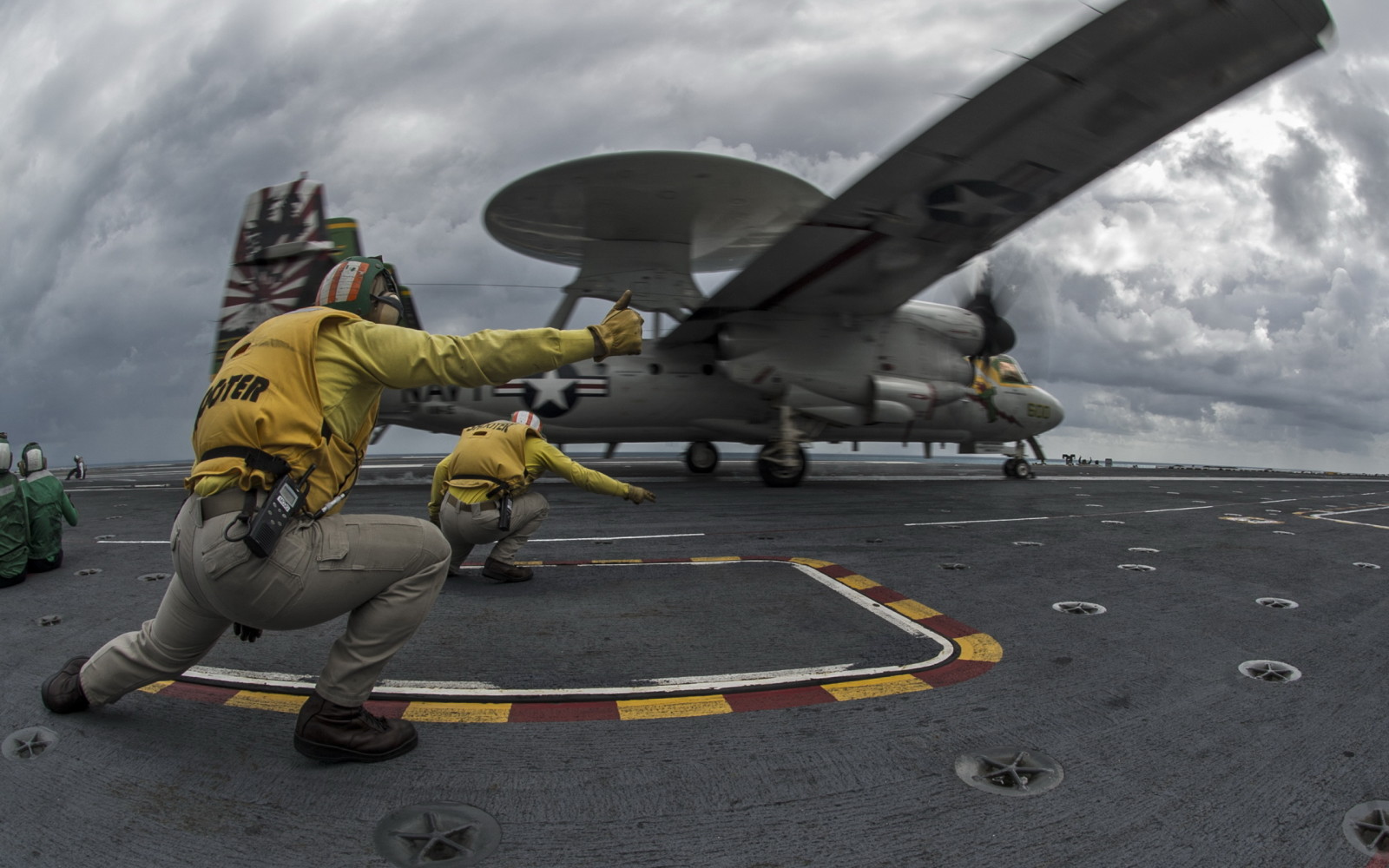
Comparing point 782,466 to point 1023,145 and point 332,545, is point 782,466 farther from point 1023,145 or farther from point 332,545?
point 332,545

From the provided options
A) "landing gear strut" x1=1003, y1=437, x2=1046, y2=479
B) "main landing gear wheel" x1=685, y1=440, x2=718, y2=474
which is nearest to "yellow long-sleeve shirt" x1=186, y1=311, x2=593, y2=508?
"main landing gear wheel" x1=685, y1=440, x2=718, y2=474

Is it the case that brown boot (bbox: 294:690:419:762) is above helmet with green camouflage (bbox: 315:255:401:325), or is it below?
below

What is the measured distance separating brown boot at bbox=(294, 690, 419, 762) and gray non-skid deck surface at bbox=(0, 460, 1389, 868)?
2.1 inches

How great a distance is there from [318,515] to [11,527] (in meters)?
5.29

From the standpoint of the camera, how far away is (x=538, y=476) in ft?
18.7

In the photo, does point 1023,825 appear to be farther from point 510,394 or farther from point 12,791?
point 510,394

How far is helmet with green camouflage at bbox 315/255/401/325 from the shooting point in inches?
112

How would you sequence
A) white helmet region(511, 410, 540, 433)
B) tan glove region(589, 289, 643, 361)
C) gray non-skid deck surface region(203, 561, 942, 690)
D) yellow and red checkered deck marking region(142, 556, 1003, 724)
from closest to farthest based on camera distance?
tan glove region(589, 289, 643, 361) < yellow and red checkered deck marking region(142, 556, 1003, 724) < gray non-skid deck surface region(203, 561, 942, 690) < white helmet region(511, 410, 540, 433)

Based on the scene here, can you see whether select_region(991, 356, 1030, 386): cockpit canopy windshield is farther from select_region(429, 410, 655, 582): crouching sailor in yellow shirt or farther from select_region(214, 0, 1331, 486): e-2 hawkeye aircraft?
select_region(429, 410, 655, 582): crouching sailor in yellow shirt

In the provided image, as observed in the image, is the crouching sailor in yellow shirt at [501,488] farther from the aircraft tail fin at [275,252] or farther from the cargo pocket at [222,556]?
the aircraft tail fin at [275,252]

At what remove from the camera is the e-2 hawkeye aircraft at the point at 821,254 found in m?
8.17

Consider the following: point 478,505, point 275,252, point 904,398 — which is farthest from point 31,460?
point 904,398

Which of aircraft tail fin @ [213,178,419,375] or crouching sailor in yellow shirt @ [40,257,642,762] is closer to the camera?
crouching sailor in yellow shirt @ [40,257,642,762]

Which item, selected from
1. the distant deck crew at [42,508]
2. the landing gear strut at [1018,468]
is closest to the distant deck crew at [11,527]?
the distant deck crew at [42,508]
